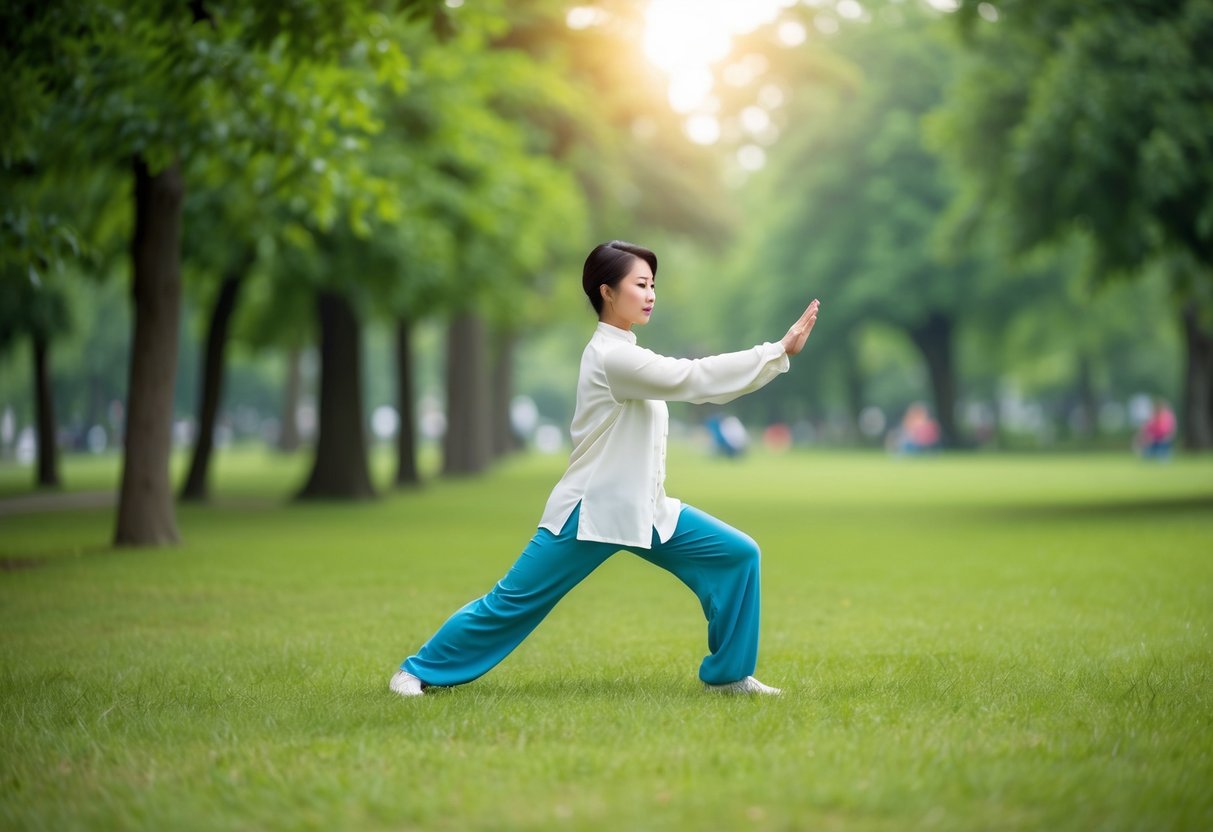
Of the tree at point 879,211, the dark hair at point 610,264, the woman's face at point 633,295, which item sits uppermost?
the tree at point 879,211

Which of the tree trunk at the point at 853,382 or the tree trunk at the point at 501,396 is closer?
the tree trunk at the point at 501,396

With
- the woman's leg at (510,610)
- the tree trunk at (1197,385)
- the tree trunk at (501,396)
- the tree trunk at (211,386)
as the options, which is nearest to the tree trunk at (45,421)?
the tree trunk at (211,386)

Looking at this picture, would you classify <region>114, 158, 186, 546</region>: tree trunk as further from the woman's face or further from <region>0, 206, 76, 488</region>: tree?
the woman's face

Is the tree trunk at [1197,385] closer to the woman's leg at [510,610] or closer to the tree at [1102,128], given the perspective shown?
the tree at [1102,128]

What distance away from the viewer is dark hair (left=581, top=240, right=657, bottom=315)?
651 centimetres

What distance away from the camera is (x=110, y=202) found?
1845cm

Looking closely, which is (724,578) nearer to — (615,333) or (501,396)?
(615,333)

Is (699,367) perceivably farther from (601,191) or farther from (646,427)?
(601,191)

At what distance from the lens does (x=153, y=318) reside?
15.3 metres

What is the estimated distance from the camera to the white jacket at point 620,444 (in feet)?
20.7

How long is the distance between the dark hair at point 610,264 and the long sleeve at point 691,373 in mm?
332

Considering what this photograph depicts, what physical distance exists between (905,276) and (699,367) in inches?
1978

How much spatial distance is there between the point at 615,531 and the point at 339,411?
20.3 metres

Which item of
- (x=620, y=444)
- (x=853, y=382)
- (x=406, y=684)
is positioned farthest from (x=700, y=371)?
(x=853, y=382)
